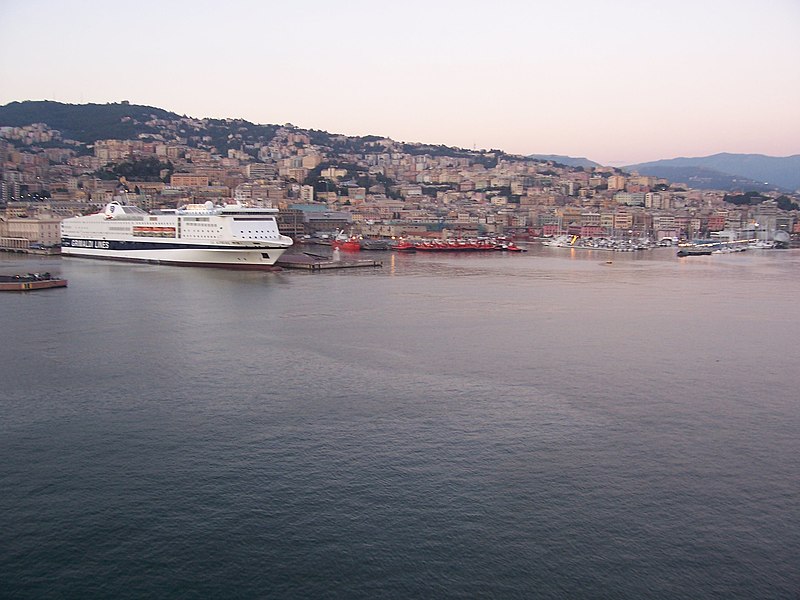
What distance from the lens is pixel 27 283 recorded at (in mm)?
12391

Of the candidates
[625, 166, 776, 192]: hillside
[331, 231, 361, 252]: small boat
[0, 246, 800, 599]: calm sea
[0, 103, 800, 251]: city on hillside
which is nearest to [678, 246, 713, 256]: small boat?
[0, 103, 800, 251]: city on hillside

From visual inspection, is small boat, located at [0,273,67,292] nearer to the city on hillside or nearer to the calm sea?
the calm sea

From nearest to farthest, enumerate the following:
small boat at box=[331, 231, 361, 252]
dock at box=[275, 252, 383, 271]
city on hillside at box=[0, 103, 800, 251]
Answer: dock at box=[275, 252, 383, 271]
small boat at box=[331, 231, 361, 252]
city on hillside at box=[0, 103, 800, 251]

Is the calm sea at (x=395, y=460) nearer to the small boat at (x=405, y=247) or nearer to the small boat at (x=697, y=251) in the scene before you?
the small boat at (x=405, y=247)

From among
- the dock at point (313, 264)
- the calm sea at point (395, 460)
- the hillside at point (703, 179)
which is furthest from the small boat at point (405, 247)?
the hillside at point (703, 179)

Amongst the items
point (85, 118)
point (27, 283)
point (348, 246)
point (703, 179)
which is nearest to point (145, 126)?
point (85, 118)

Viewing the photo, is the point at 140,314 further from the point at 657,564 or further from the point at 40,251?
the point at 40,251

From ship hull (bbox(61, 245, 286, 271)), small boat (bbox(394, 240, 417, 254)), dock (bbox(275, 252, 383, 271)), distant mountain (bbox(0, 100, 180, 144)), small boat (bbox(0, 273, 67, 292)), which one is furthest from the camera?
distant mountain (bbox(0, 100, 180, 144))

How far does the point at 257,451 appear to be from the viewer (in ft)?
16.0

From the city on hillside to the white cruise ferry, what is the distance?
5342 mm

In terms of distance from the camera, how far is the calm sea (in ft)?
11.7

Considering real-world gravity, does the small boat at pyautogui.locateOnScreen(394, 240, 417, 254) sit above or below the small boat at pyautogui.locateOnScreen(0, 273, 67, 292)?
below

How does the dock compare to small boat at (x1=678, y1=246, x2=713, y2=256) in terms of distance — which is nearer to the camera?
the dock

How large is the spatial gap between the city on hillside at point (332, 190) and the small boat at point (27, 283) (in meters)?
11.1
